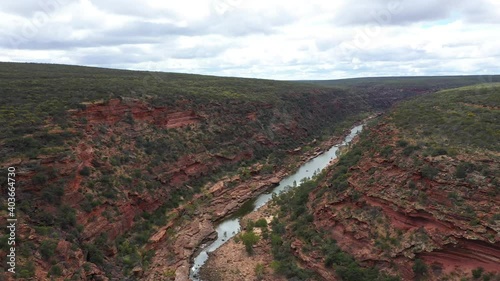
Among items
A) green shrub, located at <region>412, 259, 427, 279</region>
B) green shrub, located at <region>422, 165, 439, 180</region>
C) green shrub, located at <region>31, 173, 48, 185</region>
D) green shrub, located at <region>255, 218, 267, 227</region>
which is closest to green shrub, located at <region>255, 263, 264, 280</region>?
green shrub, located at <region>255, 218, 267, 227</region>

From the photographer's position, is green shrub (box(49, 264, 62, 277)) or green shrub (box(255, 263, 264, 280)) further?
green shrub (box(255, 263, 264, 280))

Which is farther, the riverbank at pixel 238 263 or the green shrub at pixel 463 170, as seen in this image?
the riverbank at pixel 238 263

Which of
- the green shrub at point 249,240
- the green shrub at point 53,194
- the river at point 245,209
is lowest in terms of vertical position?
the river at point 245,209

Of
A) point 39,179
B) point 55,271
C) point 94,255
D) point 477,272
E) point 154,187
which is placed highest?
point 39,179

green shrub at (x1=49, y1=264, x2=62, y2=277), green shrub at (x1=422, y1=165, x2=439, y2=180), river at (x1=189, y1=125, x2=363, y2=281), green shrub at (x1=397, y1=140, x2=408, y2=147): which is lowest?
river at (x1=189, y1=125, x2=363, y2=281)

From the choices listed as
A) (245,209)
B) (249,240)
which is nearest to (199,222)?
(245,209)

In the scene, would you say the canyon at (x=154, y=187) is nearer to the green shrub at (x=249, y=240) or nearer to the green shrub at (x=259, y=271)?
the green shrub at (x=249, y=240)

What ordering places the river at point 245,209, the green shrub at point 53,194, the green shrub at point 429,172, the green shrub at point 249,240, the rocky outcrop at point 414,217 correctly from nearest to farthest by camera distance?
the rocky outcrop at point 414,217, the green shrub at point 429,172, the green shrub at point 53,194, the green shrub at point 249,240, the river at point 245,209

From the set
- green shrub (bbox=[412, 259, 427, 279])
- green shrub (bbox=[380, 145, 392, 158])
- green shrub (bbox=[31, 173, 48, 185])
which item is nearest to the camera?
green shrub (bbox=[412, 259, 427, 279])

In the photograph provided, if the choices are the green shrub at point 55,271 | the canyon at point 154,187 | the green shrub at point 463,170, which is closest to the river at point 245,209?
the canyon at point 154,187

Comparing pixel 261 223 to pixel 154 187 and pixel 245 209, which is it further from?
pixel 154 187

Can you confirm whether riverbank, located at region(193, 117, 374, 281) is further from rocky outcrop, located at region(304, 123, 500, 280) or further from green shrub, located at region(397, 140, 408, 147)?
green shrub, located at region(397, 140, 408, 147)
